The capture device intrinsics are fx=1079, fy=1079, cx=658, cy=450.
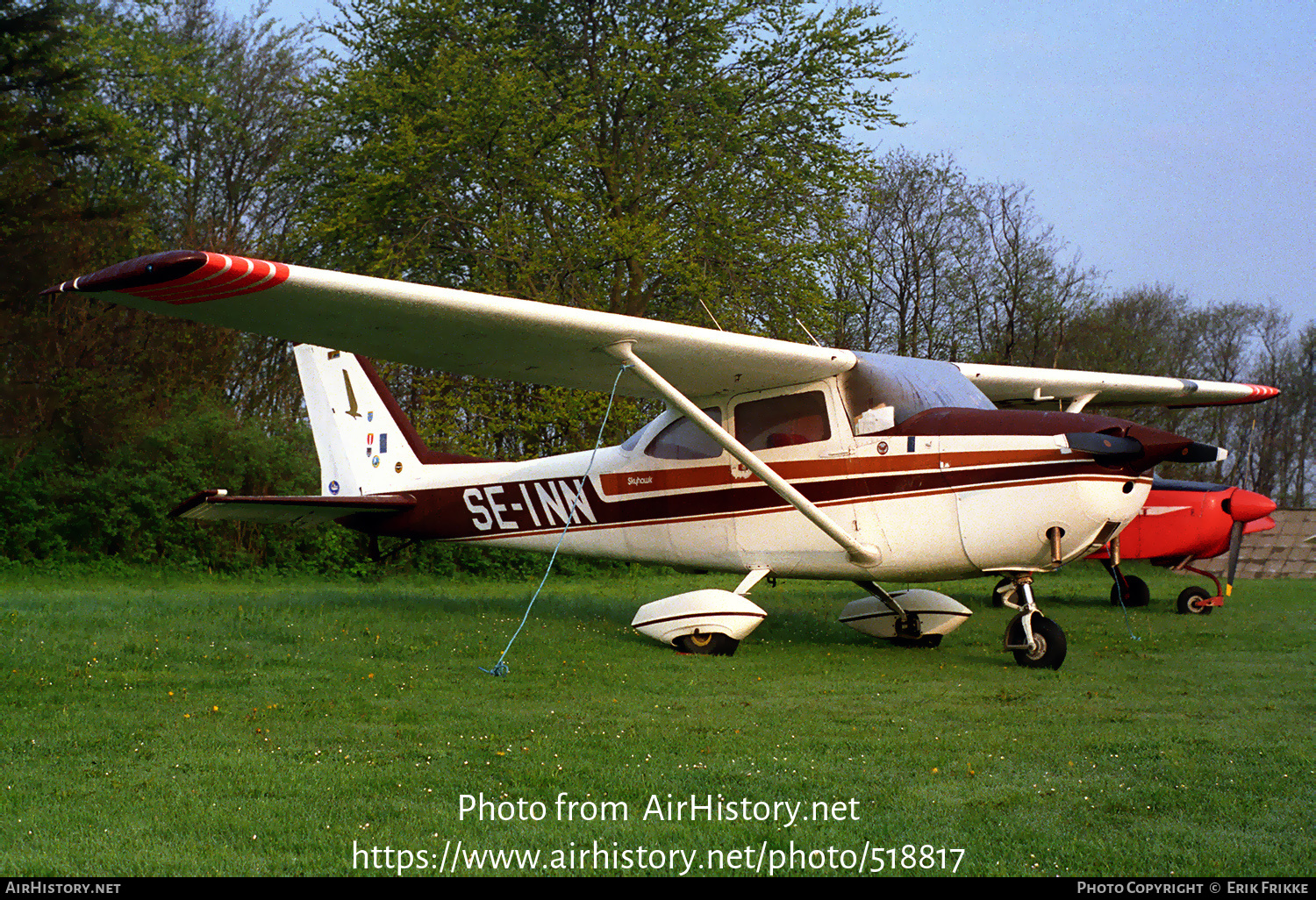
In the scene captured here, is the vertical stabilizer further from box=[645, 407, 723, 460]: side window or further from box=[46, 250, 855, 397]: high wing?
box=[645, 407, 723, 460]: side window

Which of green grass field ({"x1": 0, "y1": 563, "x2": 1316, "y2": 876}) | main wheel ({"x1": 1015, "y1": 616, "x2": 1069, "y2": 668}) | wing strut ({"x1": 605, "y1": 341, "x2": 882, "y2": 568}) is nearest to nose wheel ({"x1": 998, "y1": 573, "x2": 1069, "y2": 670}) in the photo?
main wheel ({"x1": 1015, "y1": 616, "x2": 1069, "y2": 668})

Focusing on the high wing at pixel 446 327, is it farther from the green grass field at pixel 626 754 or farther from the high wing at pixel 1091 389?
the high wing at pixel 1091 389

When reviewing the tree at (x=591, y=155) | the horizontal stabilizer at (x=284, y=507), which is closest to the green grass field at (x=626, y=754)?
the horizontal stabilizer at (x=284, y=507)

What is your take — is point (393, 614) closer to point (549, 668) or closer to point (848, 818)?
point (549, 668)

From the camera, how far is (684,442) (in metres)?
9.66

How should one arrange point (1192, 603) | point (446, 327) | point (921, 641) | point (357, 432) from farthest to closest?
point (1192, 603) < point (357, 432) < point (921, 641) < point (446, 327)

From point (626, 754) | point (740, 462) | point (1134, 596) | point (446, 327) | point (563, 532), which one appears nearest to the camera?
point (626, 754)

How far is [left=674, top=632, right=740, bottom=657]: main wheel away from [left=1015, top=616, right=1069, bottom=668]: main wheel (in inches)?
86.5

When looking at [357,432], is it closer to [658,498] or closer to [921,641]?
[658,498]

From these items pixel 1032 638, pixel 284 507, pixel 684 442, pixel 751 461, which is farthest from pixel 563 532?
pixel 1032 638

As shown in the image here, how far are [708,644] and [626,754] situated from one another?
3755 millimetres

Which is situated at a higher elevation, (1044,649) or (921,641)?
(1044,649)

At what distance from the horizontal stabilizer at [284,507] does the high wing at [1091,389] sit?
603 cm

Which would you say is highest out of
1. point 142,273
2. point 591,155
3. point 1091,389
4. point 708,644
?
point 591,155
